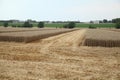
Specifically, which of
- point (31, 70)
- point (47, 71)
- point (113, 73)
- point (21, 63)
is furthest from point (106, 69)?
point (21, 63)

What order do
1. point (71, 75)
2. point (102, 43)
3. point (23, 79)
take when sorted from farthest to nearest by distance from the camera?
point (102, 43), point (71, 75), point (23, 79)

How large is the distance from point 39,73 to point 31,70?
2.56 ft

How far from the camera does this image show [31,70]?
11594 mm

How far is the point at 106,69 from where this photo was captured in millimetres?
12250

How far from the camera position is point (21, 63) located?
531 inches

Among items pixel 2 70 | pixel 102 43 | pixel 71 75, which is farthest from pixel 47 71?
pixel 102 43

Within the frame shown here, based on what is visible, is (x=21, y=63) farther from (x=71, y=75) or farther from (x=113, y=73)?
(x=113, y=73)

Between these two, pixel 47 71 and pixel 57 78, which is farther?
pixel 47 71

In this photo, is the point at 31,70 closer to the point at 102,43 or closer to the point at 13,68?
the point at 13,68

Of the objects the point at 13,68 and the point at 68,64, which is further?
the point at 68,64

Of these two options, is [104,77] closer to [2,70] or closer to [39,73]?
[39,73]

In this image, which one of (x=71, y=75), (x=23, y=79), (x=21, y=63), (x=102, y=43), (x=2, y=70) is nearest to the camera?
(x=23, y=79)

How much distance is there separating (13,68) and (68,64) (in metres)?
3.36

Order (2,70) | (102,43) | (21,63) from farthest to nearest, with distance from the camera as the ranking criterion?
(102,43)
(21,63)
(2,70)
